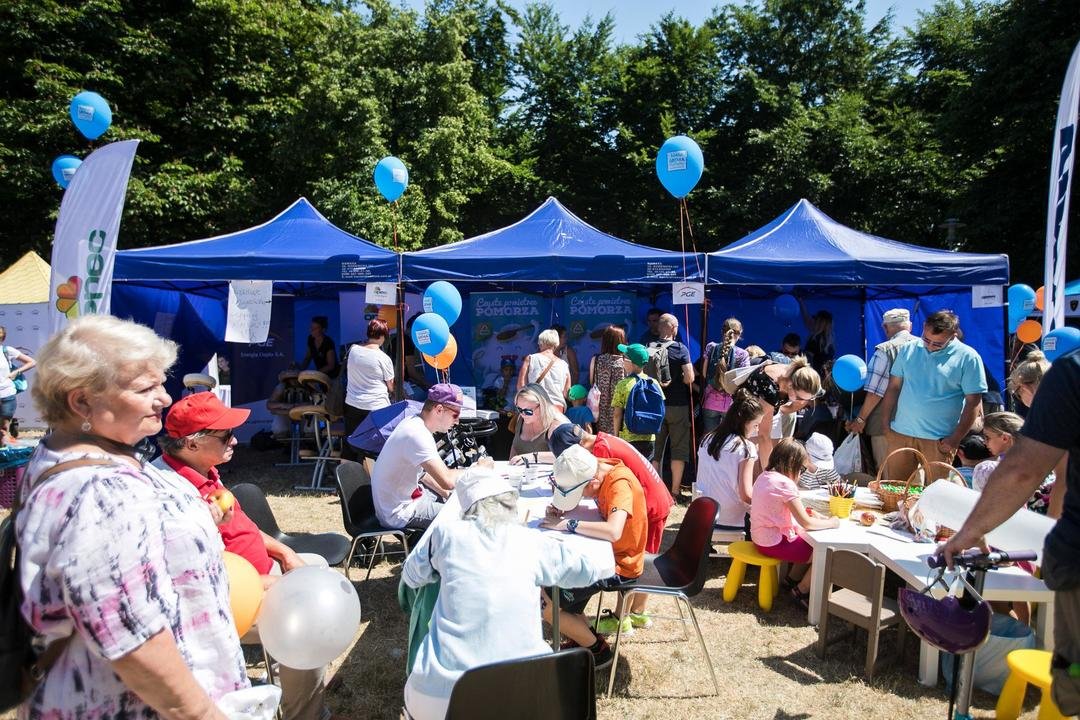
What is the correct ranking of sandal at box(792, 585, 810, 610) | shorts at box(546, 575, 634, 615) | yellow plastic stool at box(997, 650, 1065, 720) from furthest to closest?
1. sandal at box(792, 585, 810, 610)
2. shorts at box(546, 575, 634, 615)
3. yellow plastic stool at box(997, 650, 1065, 720)

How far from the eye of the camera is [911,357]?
452 centimetres

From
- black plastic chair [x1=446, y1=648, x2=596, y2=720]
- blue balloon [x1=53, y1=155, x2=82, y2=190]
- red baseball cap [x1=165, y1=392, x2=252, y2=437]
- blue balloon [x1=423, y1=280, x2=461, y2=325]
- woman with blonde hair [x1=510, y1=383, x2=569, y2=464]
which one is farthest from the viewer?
blue balloon [x1=53, y1=155, x2=82, y2=190]

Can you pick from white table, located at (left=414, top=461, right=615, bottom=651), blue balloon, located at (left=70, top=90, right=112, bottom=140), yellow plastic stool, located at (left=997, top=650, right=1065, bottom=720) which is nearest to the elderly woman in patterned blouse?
white table, located at (left=414, top=461, right=615, bottom=651)

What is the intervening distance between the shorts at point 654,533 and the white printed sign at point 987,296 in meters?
4.60

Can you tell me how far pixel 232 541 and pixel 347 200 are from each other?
1274 centimetres

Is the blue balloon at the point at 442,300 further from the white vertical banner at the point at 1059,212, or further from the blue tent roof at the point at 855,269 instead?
the white vertical banner at the point at 1059,212

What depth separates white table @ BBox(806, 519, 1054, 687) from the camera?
2.63 metres

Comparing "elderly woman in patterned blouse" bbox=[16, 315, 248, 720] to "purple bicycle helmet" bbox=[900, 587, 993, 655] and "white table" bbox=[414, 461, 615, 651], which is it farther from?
"purple bicycle helmet" bbox=[900, 587, 993, 655]

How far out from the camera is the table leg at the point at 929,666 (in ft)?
9.58

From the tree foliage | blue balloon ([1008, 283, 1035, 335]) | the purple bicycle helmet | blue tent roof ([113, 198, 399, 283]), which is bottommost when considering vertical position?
the purple bicycle helmet

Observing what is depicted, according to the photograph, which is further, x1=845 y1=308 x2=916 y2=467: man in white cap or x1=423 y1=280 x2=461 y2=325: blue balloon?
x1=423 y1=280 x2=461 y2=325: blue balloon

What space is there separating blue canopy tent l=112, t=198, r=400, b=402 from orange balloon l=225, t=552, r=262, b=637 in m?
4.41

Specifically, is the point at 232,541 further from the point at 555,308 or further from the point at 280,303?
the point at 280,303

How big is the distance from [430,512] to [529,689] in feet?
7.13
